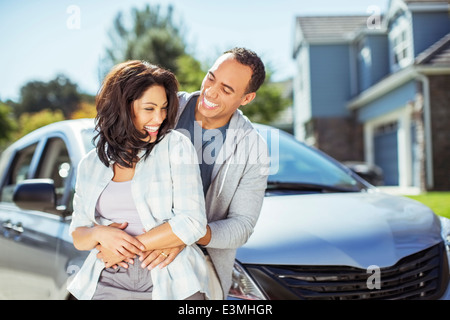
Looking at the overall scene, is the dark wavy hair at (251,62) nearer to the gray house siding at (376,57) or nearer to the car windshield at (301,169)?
the car windshield at (301,169)

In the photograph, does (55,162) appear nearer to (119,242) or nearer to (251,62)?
(251,62)

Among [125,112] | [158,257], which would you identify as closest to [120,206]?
[158,257]

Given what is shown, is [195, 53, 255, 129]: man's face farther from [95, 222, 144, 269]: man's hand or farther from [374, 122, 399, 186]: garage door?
[374, 122, 399, 186]: garage door

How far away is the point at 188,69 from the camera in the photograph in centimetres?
1584

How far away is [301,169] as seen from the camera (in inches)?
125

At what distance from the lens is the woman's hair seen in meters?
1.65

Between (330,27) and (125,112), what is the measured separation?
660 inches

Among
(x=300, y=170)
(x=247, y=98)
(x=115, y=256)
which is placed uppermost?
(x=247, y=98)

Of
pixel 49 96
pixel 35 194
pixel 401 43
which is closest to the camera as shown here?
pixel 35 194

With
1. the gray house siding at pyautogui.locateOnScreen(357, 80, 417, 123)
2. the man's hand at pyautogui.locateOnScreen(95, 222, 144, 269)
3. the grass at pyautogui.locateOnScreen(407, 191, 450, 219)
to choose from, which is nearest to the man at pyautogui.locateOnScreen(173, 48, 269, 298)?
the man's hand at pyautogui.locateOnScreen(95, 222, 144, 269)
